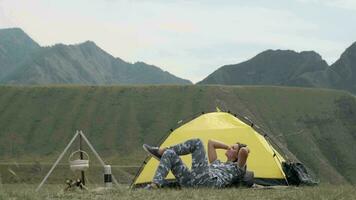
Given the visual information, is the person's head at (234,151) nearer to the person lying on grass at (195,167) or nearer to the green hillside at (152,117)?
the person lying on grass at (195,167)

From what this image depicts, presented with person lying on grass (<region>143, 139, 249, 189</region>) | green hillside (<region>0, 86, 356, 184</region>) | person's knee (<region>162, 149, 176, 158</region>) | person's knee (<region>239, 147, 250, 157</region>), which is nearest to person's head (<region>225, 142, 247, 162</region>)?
person lying on grass (<region>143, 139, 249, 189</region>)

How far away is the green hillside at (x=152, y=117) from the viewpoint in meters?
106

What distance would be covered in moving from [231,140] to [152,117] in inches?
4074

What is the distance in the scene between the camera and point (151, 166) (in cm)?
1825

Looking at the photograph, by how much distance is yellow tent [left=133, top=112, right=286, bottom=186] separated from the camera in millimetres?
16984

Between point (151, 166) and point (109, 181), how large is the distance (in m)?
3.44

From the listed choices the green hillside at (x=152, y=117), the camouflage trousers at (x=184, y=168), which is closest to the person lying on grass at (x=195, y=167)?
the camouflage trousers at (x=184, y=168)

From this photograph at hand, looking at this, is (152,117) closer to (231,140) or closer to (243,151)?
(231,140)

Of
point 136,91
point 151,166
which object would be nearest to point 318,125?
point 136,91

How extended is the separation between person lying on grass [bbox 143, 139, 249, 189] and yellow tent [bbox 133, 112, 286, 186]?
2.78 metres

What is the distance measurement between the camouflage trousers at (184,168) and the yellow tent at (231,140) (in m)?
3.71

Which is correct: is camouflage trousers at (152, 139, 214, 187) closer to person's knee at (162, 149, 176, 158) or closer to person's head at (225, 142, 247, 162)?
person's knee at (162, 149, 176, 158)

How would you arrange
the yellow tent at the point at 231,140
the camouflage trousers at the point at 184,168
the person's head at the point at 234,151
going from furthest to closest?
the yellow tent at the point at 231,140
the person's head at the point at 234,151
the camouflage trousers at the point at 184,168

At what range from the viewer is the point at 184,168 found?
13336mm
